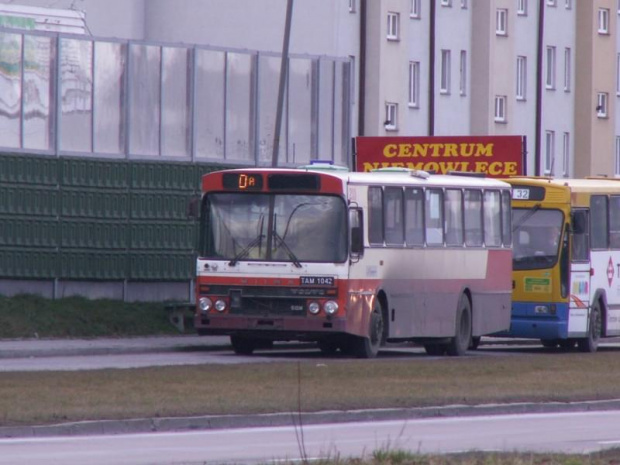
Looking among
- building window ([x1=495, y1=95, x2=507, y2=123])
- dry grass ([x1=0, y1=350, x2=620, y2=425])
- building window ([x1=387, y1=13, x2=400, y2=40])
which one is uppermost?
building window ([x1=387, y1=13, x2=400, y2=40])

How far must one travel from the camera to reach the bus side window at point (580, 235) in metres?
33.5

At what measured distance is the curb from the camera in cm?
1547

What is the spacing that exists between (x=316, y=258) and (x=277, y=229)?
30.0 inches

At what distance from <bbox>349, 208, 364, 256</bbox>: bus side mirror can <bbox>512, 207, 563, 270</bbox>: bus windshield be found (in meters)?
6.28

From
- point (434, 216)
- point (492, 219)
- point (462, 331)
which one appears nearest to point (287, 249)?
point (434, 216)

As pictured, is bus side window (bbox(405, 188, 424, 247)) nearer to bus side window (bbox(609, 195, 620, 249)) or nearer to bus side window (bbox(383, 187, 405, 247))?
bus side window (bbox(383, 187, 405, 247))

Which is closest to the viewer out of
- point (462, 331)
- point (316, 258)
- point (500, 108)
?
point (316, 258)

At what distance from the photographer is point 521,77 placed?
74375 mm

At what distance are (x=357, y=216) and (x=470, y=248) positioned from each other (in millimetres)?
3892

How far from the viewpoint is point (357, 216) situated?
28.3m

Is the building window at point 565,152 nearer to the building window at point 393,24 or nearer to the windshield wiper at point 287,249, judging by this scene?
the building window at point 393,24

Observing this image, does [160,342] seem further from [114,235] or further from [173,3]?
[173,3]

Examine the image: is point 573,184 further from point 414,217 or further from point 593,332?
point 414,217

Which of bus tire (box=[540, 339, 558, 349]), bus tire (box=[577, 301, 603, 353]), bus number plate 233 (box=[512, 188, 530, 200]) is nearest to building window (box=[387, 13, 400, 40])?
bus tire (box=[540, 339, 558, 349])
